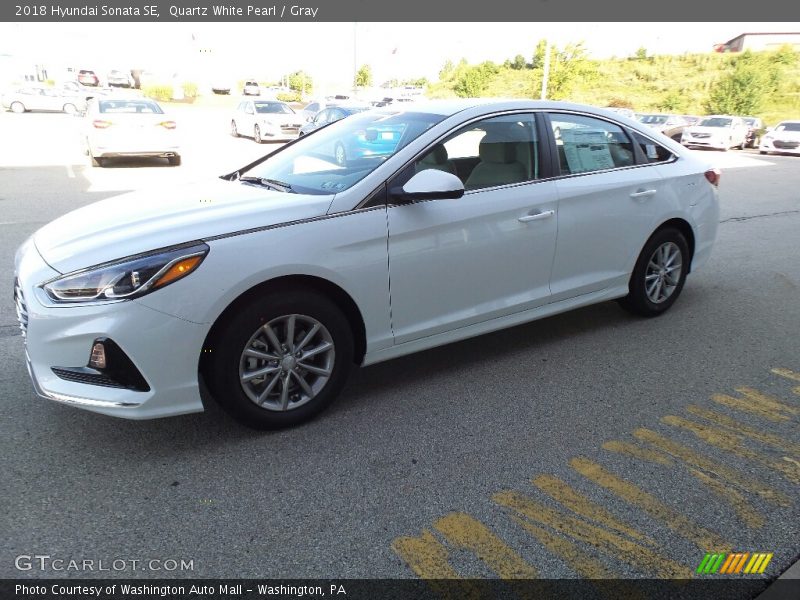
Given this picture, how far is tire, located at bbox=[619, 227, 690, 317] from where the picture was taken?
15.6 feet

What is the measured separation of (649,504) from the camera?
2750mm

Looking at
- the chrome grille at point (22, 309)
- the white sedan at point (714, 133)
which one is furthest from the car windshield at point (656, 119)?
the chrome grille at point (22, 309)

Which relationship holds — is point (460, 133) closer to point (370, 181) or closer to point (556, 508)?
point (370, 181)

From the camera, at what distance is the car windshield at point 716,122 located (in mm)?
26203

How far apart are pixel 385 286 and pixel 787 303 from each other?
→ 416 cm

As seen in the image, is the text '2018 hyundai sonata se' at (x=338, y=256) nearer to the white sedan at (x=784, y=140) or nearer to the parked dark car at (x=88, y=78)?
the white sedan at (x=784, y=140)

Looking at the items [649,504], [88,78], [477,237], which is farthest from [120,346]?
[88,78]

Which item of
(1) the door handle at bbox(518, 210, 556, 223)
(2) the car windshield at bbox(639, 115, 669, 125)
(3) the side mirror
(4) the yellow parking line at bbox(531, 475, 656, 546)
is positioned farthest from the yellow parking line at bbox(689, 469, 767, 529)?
(2) the car windshield at bbox(639, 115, 669, 125)

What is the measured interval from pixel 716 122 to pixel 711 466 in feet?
90.3

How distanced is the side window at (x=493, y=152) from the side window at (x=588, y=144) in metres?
0.22

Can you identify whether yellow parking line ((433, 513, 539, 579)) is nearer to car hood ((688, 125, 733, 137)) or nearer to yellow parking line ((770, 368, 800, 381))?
yellow parking line ((770, 368, 800, 381))

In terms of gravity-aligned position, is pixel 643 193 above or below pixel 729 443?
above

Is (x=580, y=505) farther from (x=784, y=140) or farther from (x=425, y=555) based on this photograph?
(x=784, y=140)

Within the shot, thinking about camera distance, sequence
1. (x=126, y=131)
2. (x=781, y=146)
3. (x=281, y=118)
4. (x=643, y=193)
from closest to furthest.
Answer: (x=643, y=193) → (x=126, y=131) → (x=281, y=118) → (x=781, y=146)
